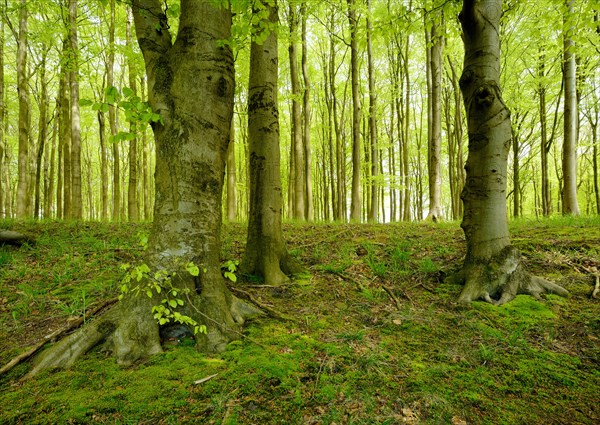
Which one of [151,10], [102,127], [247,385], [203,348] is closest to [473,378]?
[247,385]

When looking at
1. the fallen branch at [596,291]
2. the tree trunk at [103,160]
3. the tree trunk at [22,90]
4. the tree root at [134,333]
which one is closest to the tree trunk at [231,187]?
the tree trunk at [103,160]

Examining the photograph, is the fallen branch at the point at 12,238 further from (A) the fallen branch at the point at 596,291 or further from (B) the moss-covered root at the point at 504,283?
(A) the fallen branch at the point at 596,291

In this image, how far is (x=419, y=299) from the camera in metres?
3.50

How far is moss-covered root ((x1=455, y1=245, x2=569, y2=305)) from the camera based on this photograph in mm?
3275

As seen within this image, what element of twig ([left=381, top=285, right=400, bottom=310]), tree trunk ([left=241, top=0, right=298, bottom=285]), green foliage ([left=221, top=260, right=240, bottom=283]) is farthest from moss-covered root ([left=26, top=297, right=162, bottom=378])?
twig ([left=381, top=285, right=400, bottom=310])

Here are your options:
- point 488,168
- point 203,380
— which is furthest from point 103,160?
point 488,168

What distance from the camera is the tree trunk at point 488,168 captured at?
3.33 metres

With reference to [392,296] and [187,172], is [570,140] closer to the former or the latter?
[392,296]

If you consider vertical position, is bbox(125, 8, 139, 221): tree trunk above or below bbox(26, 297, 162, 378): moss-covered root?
above

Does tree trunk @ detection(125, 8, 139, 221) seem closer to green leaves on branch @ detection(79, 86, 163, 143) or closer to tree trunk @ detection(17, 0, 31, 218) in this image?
tree trunk @ detection(17, 0, 31, 218)

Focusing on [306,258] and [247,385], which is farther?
[306,258]

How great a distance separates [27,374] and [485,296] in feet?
13.9

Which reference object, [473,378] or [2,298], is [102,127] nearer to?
[2,298]

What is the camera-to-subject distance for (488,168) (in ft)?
11.2
